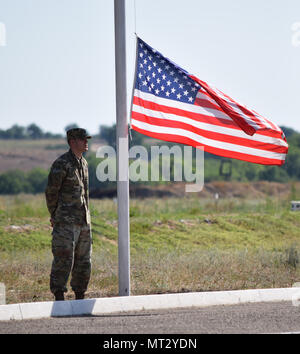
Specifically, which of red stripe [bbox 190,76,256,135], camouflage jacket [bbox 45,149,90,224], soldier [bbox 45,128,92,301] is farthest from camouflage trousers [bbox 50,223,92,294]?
red stripe [bbox 190,76,256,135]

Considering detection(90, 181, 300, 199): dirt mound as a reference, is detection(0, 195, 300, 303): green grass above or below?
above

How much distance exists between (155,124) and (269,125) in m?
1.57

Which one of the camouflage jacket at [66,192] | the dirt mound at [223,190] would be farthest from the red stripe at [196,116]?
the dirt mound at [223,190]

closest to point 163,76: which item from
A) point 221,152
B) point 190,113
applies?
point 190,113

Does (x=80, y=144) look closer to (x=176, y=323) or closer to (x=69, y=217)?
(x=69, y=217)

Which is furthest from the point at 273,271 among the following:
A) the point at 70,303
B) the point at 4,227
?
the point at 4,227

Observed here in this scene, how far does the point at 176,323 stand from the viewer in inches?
295

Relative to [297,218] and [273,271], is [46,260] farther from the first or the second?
[297,218]

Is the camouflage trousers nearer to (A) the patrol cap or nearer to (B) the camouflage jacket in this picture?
(B) the camouflage jacket

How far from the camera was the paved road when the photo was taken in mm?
7177

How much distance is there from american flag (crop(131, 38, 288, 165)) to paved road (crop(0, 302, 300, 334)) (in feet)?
8.47

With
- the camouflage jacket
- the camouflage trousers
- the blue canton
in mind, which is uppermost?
the blue canton

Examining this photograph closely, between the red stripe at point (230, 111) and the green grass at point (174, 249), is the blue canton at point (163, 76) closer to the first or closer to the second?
the red stripe at point (230, 111)

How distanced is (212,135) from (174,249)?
7292 mm
